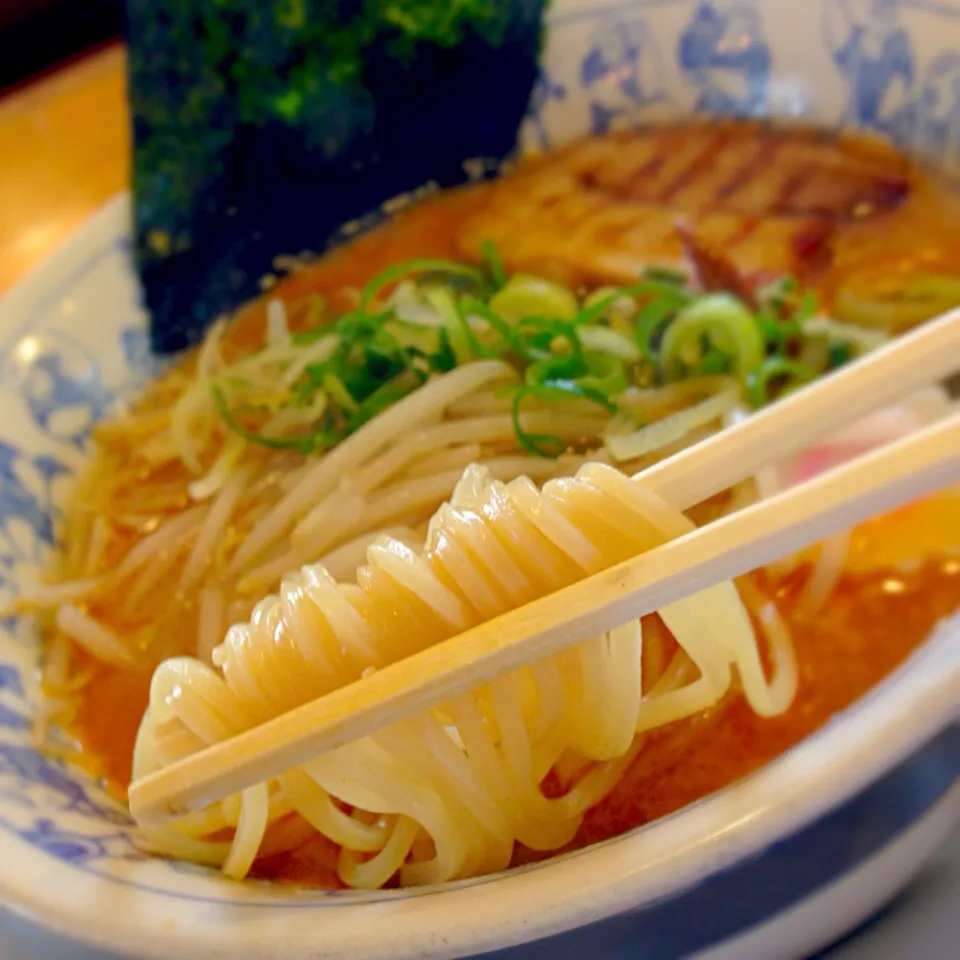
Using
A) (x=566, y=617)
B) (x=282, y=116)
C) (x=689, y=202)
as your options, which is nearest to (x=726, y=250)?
(x=689, y=202)

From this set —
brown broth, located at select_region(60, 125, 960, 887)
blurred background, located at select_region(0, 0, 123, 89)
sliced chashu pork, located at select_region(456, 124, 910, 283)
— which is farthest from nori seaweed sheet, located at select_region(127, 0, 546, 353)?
blurred background, located at select_region(0, 0, 123, 89)

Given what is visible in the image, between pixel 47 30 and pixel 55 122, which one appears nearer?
pixel 55 122

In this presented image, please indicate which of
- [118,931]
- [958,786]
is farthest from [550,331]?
[118,931]

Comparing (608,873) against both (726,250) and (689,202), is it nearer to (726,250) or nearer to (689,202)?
(726,250)

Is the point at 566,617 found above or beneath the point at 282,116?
beneath

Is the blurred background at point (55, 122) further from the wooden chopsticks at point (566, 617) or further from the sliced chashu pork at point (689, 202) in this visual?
the wooden chopsticks at point (566, 617)

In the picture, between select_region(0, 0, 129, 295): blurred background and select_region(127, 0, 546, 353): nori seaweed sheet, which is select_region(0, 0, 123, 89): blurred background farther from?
select_region(127, 0, 546, 353): nori seaweed sheet
